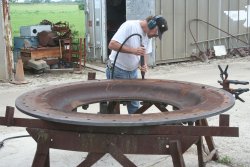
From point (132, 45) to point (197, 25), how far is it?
27.3 ft

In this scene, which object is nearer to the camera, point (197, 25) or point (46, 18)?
point (197, 25)

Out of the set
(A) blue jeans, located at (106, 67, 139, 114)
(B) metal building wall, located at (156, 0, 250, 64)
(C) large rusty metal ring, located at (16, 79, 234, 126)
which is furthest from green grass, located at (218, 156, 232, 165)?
(B) metal building wall, located at (156, 0, 250, 64)

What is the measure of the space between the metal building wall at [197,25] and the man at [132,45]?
679cm

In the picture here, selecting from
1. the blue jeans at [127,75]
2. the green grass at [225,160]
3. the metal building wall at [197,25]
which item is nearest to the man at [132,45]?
the blue jeans at [127,75]

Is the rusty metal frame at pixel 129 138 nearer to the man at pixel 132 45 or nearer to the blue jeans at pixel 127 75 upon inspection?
the man at pixel 132 45

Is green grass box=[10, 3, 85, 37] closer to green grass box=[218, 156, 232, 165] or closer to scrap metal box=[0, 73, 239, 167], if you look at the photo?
green grass box=[218, 156, 232, 165]

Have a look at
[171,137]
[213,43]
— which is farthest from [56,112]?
[213,43]

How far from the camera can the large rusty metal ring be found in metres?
2.79

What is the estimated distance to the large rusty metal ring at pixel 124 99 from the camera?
2793mm

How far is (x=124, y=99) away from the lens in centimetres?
412

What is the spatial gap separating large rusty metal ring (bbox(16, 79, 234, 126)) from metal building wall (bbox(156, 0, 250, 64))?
7524mm

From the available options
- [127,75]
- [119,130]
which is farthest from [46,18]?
[119,130]

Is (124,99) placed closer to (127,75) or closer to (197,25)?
(127,75)

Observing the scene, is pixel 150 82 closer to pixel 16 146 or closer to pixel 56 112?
pixel 56 112
